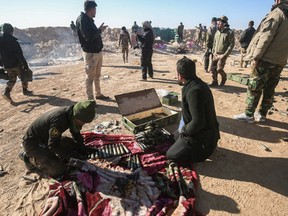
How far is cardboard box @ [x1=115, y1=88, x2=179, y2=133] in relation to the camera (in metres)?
5.37

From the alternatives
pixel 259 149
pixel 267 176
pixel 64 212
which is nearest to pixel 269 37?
pixel 259 149

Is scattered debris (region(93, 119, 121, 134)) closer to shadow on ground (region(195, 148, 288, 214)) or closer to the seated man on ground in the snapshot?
the seated man on ground

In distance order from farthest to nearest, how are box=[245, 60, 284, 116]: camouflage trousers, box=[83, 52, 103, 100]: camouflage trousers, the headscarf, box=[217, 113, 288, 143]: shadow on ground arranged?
box=[83, 52, 103, 100]: camouflage trousers → box=[217, 113, 288, 143]: shadow on ground → box=[245, 60, 284, 116]: camouflage trousers → the headscarf

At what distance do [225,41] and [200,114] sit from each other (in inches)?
190

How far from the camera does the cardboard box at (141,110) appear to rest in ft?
17.6

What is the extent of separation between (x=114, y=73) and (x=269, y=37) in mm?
7263

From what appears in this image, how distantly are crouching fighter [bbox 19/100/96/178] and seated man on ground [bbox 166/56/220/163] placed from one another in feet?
4.62

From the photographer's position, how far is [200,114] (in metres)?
3.56

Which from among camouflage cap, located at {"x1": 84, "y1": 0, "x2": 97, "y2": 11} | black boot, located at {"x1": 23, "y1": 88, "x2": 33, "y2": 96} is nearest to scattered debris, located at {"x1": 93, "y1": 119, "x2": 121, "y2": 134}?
camouflage cap, located at {"x1": 84, "y1": 0, "x2": 97, "y2": 11}

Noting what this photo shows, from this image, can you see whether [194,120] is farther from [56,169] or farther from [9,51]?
[9,51]

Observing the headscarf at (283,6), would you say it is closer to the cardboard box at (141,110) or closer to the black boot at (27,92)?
the cardboard box at (141,110)

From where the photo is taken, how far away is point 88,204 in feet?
10.2

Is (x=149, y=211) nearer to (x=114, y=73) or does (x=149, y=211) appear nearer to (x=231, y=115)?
(x=231, y=115)

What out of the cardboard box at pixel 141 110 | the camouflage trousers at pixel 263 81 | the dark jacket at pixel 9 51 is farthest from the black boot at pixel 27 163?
the camouflage trousers at pixel 263 81
